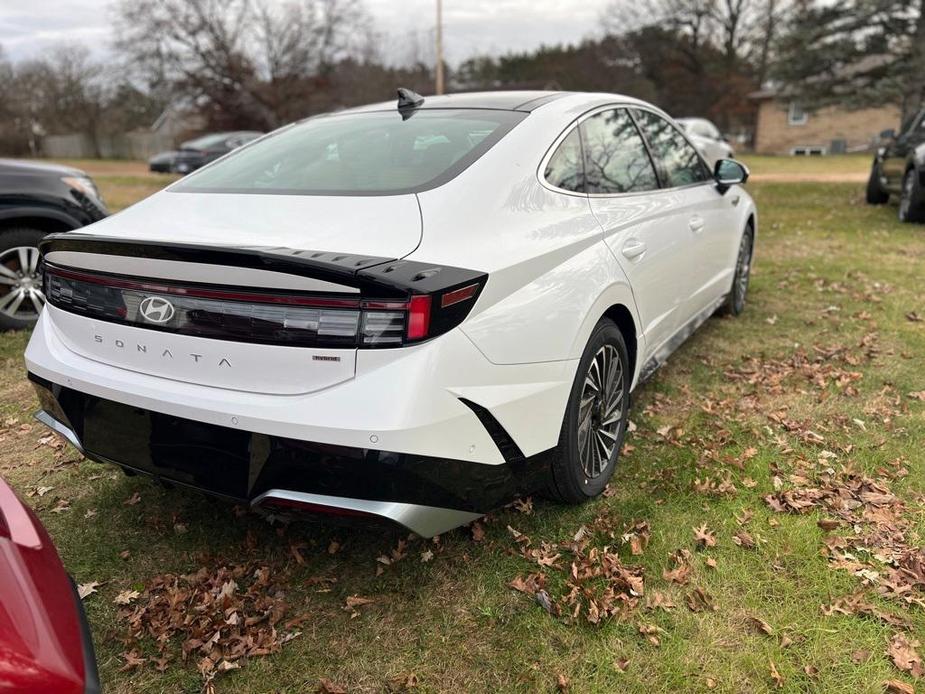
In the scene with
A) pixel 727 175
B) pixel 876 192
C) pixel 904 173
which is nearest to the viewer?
pixel 727 175

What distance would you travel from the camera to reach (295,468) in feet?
6.84

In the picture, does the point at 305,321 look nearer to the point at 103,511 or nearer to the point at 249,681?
the point at 249,681

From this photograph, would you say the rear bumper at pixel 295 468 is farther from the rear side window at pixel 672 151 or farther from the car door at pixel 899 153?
the car door at pixel 899 153

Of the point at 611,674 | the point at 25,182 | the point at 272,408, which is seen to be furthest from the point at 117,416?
the point at 25,182

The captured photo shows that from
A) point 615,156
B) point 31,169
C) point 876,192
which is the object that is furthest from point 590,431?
point 876,192

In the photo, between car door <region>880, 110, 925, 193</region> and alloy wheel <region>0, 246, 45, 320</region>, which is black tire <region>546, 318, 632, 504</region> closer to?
alloy wheel <region>0, 246, 45, 320</region>

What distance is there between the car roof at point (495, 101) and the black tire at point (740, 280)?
2.59 meters

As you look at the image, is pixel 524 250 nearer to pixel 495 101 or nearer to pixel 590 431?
pixel 590 431

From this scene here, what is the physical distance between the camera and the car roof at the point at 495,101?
3.17 meters

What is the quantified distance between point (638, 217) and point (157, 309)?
83.4 inches

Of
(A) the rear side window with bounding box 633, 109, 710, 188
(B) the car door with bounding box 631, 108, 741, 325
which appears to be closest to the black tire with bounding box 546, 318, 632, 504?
(B) the car door with bounding box 631, 108, 741, 325

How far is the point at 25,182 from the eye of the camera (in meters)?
5.20

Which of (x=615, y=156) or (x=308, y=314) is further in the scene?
(x=615, y=156)

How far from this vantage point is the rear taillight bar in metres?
1.99
